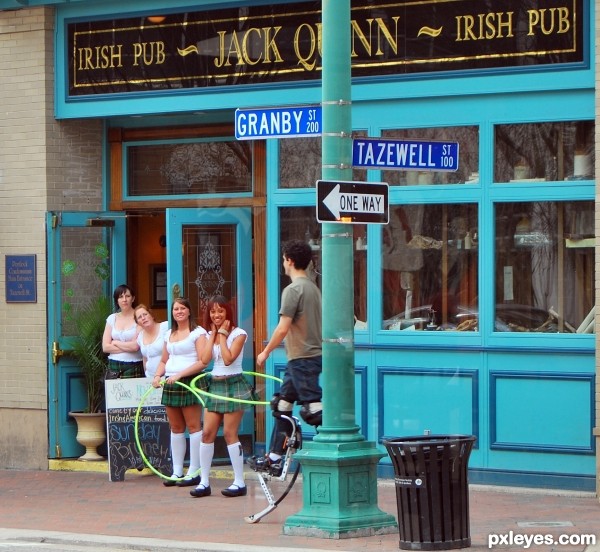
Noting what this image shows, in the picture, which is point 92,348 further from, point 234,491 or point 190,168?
point 234,491

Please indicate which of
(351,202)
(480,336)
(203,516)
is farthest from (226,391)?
(351,202)

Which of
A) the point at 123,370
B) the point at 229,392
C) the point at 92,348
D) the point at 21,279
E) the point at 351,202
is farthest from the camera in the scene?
the point at 21,279

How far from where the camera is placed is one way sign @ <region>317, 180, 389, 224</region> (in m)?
9.01

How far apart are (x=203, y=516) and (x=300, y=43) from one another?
4.64 meters

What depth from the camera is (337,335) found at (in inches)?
361

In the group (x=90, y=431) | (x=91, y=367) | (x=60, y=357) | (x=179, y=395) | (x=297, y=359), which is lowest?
(x=90, y=431)

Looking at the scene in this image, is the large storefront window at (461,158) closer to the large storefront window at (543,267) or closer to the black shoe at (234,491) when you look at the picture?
the large storefront window at (543,267)

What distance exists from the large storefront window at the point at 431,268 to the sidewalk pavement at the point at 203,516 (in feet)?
5.11

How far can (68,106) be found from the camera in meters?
13.5

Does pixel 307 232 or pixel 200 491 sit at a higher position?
pixel 307 232

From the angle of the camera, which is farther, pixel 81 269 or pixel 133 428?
pixel 81 269

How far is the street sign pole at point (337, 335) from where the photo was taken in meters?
9.16

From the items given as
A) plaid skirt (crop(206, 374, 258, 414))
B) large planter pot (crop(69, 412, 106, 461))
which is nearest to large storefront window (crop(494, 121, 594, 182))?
plaid skirt (crop(206, 374, 258, 414))

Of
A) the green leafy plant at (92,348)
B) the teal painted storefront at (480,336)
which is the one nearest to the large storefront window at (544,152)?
the teal painted storefront at (480,336)
